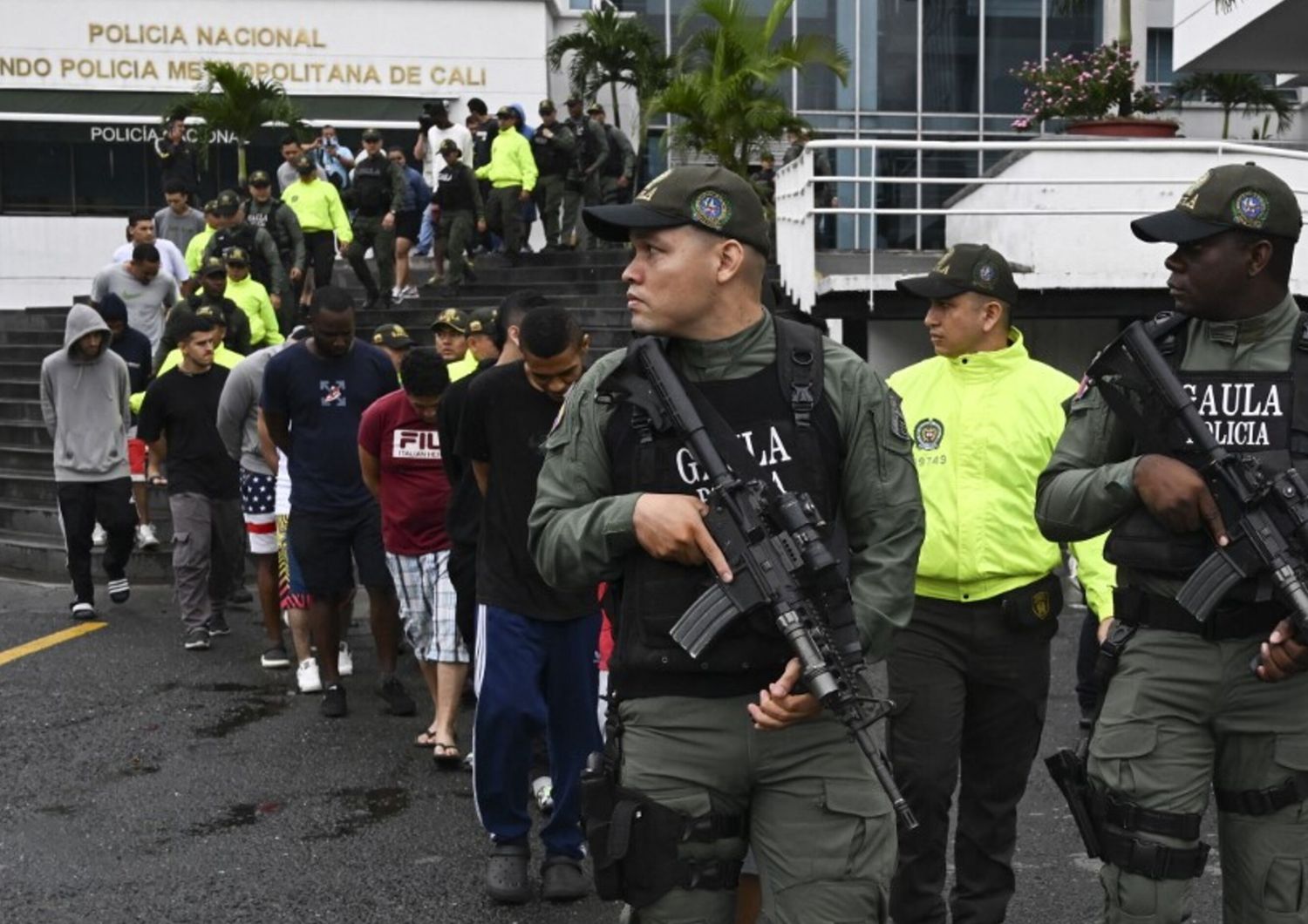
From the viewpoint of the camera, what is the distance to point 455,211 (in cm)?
1725

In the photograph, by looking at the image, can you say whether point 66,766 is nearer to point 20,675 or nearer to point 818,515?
point 20,675

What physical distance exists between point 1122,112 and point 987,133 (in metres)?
11.4

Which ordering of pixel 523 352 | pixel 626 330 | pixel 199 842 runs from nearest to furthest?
pixel 523 352, pixel 199 842, pixel 626 330

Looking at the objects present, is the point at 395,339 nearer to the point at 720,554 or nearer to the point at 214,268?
the point at 214,268

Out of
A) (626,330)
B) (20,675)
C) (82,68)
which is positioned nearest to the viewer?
(20,675)

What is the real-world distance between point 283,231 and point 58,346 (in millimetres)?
4077

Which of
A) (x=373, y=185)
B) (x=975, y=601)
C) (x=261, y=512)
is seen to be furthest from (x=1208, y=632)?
(x=373, y=185)

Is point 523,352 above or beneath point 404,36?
beneath

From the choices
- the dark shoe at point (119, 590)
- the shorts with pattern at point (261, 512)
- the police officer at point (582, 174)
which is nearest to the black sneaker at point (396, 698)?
the shorts with pattern at point (261, 512)

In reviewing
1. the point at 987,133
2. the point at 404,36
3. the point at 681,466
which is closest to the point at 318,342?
the point at 681,466

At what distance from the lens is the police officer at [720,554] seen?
3.64 m

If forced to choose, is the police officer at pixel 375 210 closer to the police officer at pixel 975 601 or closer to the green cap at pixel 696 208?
the police officer at pixel 975 601

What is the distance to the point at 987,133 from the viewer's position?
30312mm

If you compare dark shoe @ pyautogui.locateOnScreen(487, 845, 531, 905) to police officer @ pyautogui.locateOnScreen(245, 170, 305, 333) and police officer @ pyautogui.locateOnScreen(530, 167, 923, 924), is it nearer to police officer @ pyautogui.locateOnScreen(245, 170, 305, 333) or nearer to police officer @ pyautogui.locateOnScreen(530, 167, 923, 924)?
police officer @ pyautogui.locateOnScreen(530, 167, 923, 924)
